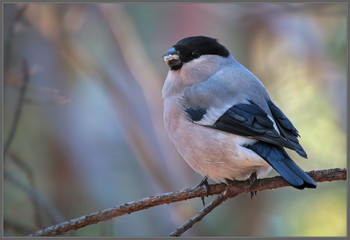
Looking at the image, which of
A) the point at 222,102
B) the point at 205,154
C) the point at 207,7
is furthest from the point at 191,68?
the point at 207,7

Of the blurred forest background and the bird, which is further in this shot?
the blurred forest background

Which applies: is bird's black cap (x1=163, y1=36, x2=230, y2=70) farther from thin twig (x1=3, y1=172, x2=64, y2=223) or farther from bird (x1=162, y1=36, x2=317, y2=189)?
thin twig (x1=3, y1=172, x2=64, y2=223)

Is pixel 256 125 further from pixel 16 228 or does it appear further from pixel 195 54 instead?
pixel 16 228

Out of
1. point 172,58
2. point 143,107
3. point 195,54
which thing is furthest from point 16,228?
point 143,107

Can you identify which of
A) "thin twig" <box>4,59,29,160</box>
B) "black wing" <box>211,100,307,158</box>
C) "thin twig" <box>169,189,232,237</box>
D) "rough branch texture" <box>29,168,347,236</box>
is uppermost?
"thin twig" <box>4,59,29,160</box>

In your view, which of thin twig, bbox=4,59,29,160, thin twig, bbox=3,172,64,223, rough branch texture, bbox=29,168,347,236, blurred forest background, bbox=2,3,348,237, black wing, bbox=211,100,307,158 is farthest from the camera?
blurred forest background, bbox=2,3,348,237

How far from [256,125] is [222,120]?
0.19 metres

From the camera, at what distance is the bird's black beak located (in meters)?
2.45

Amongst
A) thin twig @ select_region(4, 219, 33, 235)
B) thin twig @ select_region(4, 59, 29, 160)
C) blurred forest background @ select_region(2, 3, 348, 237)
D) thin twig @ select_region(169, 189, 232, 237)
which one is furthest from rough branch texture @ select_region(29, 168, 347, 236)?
blurred forest background @ select_region(2, 3, 348, 237)

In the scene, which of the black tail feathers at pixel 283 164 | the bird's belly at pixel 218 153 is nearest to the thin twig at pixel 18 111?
the bird's belly at pixel 218 153

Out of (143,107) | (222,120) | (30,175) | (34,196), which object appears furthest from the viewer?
(143,107)

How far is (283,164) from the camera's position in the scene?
1800 millimetres

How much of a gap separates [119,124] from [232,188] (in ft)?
7.25

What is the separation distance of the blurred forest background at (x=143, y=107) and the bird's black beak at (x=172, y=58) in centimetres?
103
